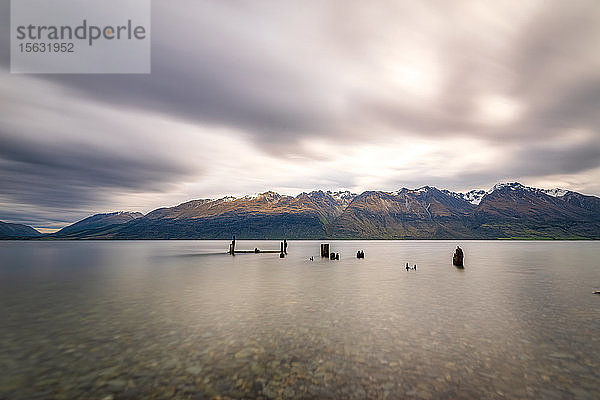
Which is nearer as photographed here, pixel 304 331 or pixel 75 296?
pixel 304 331

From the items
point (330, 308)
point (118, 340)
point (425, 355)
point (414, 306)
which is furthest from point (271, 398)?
point (414, 306)

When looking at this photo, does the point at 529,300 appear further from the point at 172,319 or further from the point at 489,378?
the point at 172,319

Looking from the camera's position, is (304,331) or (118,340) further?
(304,331)

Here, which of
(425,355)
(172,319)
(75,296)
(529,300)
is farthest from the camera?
(75,296)

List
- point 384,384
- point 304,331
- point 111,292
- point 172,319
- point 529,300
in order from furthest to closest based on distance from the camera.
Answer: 1. point 111,292
2. point 529,300
3. point 172,319
4. point 304,331
5. point 384,384

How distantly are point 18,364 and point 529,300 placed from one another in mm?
39305

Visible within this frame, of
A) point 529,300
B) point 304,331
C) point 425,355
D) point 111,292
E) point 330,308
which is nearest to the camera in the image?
point 425,355

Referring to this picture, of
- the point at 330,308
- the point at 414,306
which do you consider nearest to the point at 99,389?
the point at 330,308

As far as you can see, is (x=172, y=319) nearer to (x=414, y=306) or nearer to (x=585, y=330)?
(x=414, y=306)

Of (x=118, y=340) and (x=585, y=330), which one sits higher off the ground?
(x=118, y=340)

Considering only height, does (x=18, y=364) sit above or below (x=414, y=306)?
→ above

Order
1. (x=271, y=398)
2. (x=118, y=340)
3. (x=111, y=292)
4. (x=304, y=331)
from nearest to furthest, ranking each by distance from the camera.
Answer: (x=271, y=398)
(x=118, y=340)
(x=304, y=331)
(x=111, y=292)

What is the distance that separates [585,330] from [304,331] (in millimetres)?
18120

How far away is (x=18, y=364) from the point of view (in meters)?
14.5
